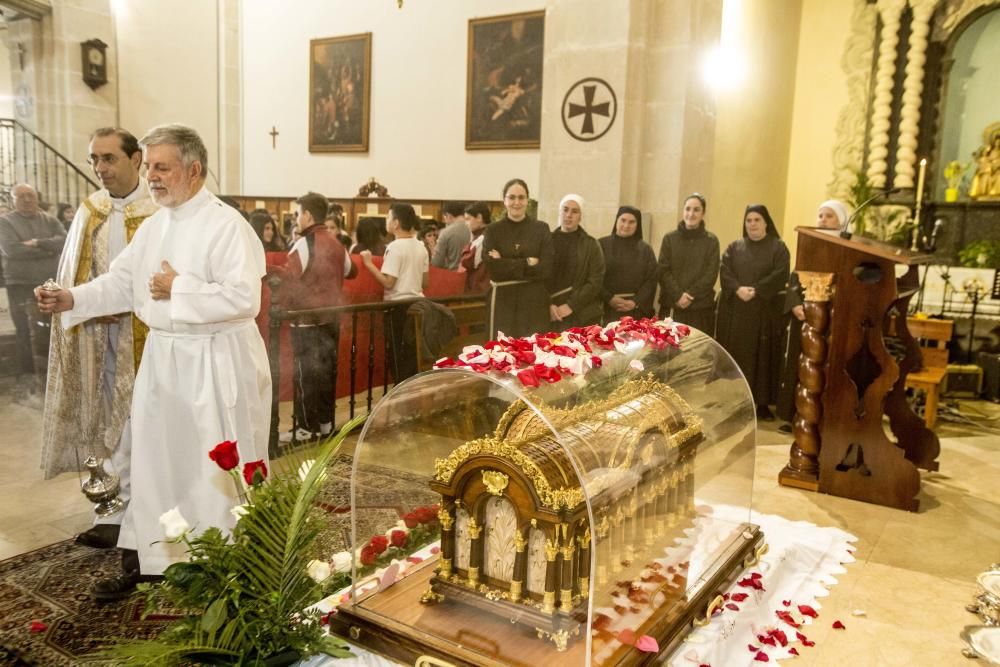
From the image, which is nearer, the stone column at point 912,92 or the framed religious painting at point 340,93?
the stone column at point 912,92

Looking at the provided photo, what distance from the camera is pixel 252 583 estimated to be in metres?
2.12

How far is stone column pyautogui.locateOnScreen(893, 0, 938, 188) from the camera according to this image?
33.1 ft

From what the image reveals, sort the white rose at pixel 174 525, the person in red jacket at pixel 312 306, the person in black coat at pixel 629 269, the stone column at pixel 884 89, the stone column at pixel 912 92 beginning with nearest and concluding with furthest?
the white rose at pixel 174 525
the person in red jacket at pixel 312 306
the person in black coat at pixel 629 269
the stone column at pixel 912 92
the stone column at pixel 884 89

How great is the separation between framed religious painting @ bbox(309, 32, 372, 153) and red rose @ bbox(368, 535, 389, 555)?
10.5 m

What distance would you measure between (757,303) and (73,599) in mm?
5333

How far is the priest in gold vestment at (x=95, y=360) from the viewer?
3.84 m

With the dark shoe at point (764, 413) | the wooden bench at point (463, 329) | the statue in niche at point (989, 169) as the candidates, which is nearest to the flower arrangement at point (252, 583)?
the wooden bench at point (463, 329)

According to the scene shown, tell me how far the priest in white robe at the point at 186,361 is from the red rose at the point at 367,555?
86 cm

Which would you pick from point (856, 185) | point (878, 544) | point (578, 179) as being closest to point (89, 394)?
point (878, 544)

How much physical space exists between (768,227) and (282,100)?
9.47m

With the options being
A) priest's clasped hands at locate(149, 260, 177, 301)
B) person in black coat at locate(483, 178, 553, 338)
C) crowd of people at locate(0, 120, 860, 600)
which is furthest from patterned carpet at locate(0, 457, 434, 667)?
person in black coat at locate(483, 178, 553, 338)

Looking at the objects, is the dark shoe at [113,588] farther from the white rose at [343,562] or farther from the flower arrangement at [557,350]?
the flower arrangement at [557,350]

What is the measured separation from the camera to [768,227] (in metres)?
6.76

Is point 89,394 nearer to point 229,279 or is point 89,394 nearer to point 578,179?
point 229,279
